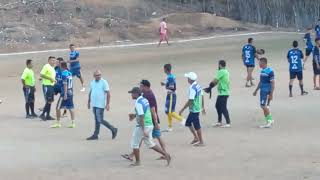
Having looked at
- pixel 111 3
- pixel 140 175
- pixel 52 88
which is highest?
pixel 111 3

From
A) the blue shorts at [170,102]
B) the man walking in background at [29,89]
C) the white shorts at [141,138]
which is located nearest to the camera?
the white shorts at [141,138]

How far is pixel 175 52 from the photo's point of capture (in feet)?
114

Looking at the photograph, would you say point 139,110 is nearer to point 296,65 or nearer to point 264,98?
point 264,98

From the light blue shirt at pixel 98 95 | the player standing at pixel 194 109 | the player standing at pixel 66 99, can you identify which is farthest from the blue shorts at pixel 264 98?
the player standing at pixel 66 99

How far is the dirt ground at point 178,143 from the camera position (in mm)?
12680

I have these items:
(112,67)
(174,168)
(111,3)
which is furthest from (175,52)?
(174,168)

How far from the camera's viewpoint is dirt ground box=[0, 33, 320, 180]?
41.6 feet

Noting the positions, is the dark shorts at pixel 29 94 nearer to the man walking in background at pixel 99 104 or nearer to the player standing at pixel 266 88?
the man walking in background at pixel 99 104

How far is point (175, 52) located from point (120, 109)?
586 inches

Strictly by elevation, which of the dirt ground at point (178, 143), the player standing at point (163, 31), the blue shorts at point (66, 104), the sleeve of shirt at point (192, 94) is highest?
the player standing at point (163, 31)

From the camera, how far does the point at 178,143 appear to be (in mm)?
15312

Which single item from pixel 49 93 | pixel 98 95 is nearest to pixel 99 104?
pixel 98 95

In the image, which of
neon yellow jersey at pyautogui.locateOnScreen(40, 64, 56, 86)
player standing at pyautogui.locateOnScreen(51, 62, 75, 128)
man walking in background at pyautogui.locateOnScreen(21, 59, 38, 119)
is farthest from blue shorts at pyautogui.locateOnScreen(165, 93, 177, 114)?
man walking in background at pyautogui.locateOnScreen(21, 59, 38, 119)

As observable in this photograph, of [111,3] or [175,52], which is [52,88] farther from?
[111,3]
